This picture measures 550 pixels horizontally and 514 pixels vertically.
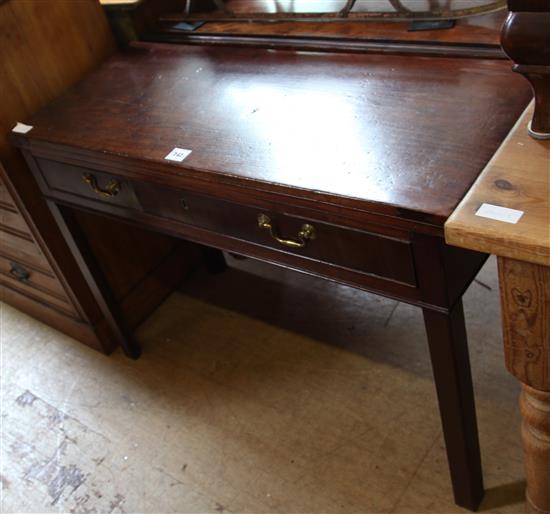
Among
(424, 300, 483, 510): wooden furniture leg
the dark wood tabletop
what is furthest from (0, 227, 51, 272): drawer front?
(424, 300, 483, 510): wooden furniture leg

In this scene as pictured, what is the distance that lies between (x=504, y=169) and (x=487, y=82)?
0.31 m

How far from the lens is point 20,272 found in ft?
6.97

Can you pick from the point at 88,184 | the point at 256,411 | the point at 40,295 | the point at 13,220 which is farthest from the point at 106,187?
the point at 40,295

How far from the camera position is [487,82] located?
123 centimetres

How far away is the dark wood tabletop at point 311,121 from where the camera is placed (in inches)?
42.7

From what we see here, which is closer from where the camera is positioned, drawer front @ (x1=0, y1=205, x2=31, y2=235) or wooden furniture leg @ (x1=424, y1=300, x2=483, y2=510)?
wooden furniture leg @ (x1=424, y1=300, x2=483, y2=510)

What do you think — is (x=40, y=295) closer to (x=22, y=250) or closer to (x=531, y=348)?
(x=22, y=250)

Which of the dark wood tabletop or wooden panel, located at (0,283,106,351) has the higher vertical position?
the dark wood tabletop

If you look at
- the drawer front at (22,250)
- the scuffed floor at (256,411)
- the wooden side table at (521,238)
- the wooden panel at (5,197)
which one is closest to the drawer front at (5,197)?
the wooden panel at (5,197)

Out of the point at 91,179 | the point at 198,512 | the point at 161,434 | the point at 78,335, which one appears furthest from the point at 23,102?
the point at 198,512

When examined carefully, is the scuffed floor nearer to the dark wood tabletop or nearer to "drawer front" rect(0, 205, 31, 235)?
"drawer front" rect(0, 205, 31, 235)

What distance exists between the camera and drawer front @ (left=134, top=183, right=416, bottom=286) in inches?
43.7

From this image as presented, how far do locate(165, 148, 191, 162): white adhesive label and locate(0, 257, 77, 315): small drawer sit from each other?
85cm

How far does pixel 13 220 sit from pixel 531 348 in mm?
1446
